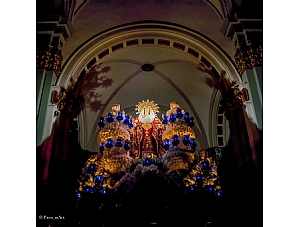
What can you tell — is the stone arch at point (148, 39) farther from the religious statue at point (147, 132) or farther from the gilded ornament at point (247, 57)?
the religious statue at point (147, 132)

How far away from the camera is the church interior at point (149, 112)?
5.78 meters

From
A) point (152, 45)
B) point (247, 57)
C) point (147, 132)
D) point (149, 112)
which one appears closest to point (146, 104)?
point (149, 112)

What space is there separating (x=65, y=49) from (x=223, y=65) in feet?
8.55

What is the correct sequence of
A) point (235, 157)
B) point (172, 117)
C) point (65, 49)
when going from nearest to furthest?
point (235, 157) < point (65, 49) < point (172, 117)

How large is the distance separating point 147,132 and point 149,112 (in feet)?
1.27

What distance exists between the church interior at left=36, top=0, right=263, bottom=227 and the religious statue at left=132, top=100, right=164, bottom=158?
0.06ft

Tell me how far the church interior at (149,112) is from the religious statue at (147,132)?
0.06 feet

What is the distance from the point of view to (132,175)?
647 centimetres

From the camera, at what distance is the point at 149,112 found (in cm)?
689

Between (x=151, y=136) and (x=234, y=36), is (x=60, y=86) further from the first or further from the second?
(x=234, y=36)

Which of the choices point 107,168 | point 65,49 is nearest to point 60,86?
point 65,49

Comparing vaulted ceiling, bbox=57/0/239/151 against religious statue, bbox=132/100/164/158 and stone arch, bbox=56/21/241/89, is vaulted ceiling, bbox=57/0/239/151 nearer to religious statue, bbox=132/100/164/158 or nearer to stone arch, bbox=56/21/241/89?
stone arch, bbox=56/21/241/89

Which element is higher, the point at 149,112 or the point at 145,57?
the point at 145,57

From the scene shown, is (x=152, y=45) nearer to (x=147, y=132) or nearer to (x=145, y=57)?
(x=145, y=57)
